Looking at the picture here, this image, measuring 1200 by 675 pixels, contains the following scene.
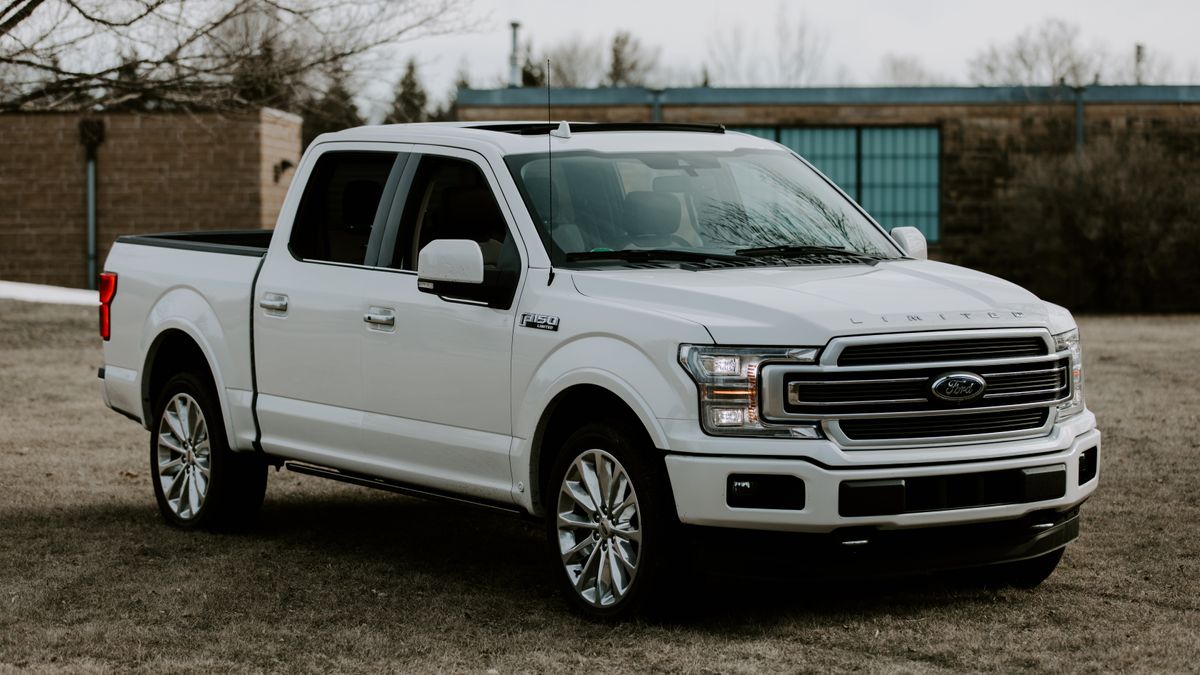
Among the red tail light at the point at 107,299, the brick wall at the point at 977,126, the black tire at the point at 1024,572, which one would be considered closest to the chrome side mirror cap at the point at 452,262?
the black tire at the point at 1024,572

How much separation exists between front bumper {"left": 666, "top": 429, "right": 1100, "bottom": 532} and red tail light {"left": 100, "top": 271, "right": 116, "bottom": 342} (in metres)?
4.59

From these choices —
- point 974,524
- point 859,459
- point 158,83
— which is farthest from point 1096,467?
point 158,83

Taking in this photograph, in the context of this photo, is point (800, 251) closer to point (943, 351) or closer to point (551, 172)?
point (551, 172)

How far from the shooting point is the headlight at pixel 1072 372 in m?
6.82

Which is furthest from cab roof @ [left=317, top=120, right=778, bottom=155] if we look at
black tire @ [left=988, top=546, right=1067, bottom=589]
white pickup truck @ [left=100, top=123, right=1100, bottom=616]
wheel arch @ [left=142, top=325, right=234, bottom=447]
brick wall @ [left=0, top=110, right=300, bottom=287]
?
brick wall @ [left=0, top=110, right=300, bottom=287]

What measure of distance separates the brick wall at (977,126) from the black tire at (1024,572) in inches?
1034

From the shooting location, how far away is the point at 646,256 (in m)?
7.19

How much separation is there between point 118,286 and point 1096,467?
17.8 ft

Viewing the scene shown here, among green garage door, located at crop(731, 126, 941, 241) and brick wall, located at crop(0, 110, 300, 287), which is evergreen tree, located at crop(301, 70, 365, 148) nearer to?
brick wall, located at crop(0, 110, 300, 287)

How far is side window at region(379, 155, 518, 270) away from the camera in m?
7.61

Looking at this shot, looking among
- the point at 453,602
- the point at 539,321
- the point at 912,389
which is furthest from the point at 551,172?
the point at 912,389

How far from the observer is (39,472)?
37.4 ft

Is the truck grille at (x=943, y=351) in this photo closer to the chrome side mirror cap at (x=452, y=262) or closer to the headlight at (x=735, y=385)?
the headlight at (x=735, y=385)

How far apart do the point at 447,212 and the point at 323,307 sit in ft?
2.56
